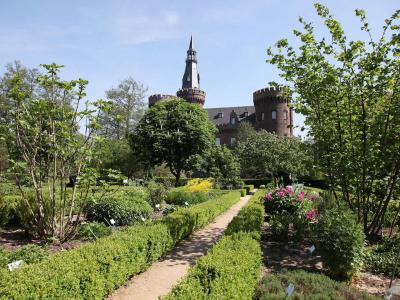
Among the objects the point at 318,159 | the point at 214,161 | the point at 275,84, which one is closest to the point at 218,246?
the point at 318,159

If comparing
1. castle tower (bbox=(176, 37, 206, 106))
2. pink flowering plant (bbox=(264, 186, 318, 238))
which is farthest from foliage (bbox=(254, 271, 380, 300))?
castle tower (bbox=(176, 37, 206, 106))

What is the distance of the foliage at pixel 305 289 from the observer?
4516mm

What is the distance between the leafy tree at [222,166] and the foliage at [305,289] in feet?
70.6

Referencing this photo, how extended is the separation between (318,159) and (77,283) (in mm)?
6535

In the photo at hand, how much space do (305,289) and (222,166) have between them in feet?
75.6

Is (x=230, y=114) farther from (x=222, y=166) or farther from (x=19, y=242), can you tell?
(x=19, y=242)

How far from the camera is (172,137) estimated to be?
972 inches

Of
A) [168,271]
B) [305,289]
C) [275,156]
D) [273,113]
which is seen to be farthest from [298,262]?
[273,113]

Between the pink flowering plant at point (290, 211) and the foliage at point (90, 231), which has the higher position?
the pink flowering plant at point (290, 211)

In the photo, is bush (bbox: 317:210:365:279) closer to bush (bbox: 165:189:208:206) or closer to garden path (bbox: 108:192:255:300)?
garden path (bbox: 108:192:255:300)

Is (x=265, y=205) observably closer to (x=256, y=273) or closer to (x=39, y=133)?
(x=256, y=273)

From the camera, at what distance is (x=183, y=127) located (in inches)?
989

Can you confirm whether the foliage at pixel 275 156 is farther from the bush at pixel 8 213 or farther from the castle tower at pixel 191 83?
the bush at pixel 8 213

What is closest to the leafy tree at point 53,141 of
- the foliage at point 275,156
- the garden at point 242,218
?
the garden at point 242,218
